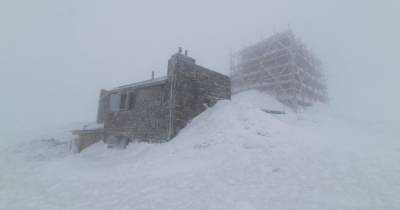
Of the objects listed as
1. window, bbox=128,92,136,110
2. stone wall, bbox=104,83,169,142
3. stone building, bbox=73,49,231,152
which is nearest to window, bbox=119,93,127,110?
stone building, bbox=73,49,231,152

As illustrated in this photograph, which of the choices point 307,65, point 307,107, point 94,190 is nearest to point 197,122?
point 94,190

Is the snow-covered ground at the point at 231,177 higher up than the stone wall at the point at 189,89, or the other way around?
the stone wall at the point at 189,89

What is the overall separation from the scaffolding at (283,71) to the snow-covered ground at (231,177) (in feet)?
61.0

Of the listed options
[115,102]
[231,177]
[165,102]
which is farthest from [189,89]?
[231,177]

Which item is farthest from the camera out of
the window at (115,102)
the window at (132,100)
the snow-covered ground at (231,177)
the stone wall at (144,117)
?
the window at (115,102)

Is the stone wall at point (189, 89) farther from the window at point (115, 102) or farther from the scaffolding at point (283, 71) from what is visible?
the scaffolding at point (283, 71)

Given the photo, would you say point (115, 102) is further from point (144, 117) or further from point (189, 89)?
point (189, 89)

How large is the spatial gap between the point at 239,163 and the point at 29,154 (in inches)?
743

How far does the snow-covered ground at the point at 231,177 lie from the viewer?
4.66 metres

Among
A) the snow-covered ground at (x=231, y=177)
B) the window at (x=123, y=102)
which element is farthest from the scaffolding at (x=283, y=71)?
the window at (x=123, y=102)

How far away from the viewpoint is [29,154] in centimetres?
1700

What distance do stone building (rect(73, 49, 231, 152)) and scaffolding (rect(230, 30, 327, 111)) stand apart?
15516mm

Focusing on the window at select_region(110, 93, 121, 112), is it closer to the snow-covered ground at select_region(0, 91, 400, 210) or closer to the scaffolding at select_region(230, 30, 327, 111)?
the snow-covered ground at select_region(0, 91, 400, 210)

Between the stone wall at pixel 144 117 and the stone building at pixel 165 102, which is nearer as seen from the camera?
the stone building at pixel 165 102
